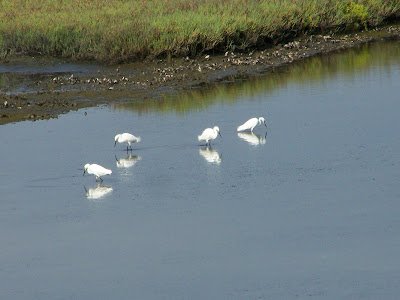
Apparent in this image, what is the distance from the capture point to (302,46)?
79.4 feet

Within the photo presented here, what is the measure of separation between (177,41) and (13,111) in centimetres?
621

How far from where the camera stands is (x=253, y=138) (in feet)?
43.4

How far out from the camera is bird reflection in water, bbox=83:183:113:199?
1023cm

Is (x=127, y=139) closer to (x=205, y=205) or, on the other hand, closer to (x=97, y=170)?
(x=97, y=170)

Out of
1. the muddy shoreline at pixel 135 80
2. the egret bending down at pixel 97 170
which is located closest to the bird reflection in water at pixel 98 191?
the egret bending down at pixel 97 170

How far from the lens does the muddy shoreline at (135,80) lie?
15.9m

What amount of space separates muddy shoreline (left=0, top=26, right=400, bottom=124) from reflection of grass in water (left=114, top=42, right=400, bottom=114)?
18.9 inches

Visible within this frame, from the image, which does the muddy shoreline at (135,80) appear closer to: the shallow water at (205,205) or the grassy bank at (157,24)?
the grassy bank at (157,24)

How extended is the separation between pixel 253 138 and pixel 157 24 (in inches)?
335

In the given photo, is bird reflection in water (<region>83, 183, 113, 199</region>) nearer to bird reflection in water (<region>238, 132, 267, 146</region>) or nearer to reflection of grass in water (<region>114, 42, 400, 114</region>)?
bird reflection in water (<region>238, 132, 267, 146</region>)

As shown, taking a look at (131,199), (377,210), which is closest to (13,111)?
(131,199)

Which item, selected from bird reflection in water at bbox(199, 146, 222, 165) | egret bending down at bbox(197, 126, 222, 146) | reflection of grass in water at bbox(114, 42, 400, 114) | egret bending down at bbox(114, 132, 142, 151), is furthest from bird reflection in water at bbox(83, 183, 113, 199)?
reflection of grass in water at bbox(114, 42, 400, 114)

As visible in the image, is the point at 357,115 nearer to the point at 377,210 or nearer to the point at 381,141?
the point at 381,141

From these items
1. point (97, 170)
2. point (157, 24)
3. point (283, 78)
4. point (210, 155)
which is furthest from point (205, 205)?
point (157, 24)
